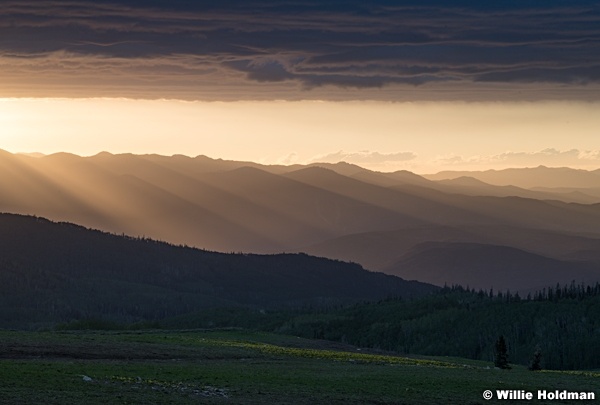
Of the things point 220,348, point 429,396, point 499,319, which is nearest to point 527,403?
point 429,396

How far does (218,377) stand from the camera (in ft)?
219

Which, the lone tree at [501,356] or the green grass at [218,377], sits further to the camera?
the lone tree at [501,356]

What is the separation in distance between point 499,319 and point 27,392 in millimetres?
150857

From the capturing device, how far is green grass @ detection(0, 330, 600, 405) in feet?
186

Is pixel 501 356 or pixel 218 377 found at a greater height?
pixel 501 356

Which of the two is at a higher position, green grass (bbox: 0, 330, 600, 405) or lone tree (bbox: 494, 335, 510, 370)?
lone tree (bbox: 494, 335, 510, 370)

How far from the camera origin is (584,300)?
19525 cm

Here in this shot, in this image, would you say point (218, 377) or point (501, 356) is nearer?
point (218, 377)

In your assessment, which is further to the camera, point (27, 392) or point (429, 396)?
point (429, 396)

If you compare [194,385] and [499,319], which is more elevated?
[499,319]

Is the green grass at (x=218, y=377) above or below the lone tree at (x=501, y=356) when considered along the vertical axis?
below

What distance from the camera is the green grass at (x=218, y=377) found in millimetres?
56625

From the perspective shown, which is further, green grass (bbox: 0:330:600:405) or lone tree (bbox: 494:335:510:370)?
lone tree (bbox: 494:335:510:370)

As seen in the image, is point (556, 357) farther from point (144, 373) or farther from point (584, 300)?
point (144, 373)
